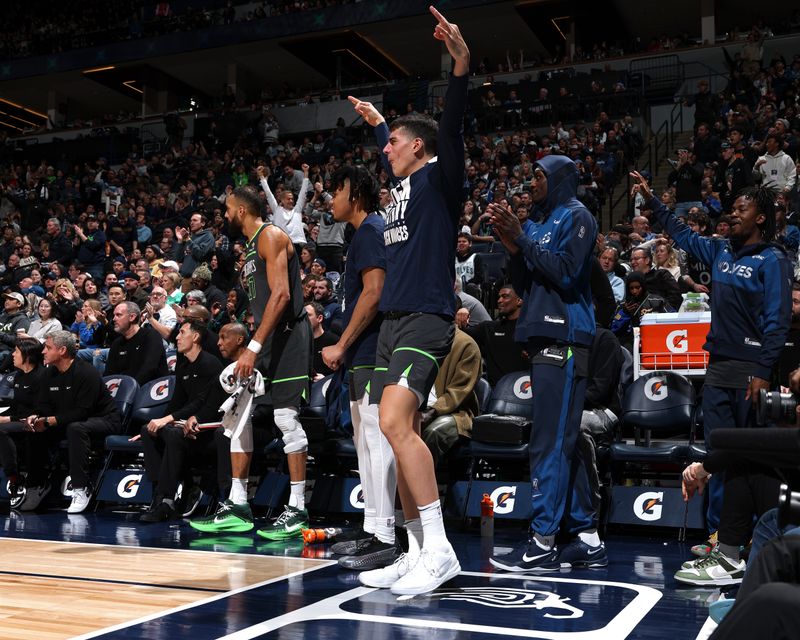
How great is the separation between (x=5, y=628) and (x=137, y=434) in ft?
13.5

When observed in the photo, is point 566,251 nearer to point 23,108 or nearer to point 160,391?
point 160,391

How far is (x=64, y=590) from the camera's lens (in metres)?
3.87

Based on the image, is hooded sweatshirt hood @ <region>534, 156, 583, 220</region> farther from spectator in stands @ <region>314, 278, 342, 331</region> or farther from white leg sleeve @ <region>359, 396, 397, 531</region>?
spectator in stands @ <region>314, 278, 342, 331</region>

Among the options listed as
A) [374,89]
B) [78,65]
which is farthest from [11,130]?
[374,89]

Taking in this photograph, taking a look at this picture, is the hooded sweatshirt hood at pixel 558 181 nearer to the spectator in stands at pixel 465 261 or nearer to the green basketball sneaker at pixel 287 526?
the green basketball sneaker at pixel 287 526

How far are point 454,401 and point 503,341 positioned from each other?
4.88ft

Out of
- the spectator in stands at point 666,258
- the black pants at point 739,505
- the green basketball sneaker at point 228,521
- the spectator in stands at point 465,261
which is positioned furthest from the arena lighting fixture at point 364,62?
the black pants at point 739,505

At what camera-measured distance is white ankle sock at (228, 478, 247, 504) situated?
18.5 ft

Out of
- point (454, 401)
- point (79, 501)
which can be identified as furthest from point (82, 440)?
point (454, 401)

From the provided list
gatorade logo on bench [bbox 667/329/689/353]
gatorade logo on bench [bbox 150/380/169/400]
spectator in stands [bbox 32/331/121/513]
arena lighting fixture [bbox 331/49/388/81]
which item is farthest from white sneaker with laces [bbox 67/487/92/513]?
arena lighting fixture [bbox 331/49/388/81]

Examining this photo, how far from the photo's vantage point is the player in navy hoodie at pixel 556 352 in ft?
14.3

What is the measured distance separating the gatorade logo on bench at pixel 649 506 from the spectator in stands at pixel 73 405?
4031 mm

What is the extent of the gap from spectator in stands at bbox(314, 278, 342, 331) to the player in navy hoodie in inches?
176

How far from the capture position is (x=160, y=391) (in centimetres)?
729
